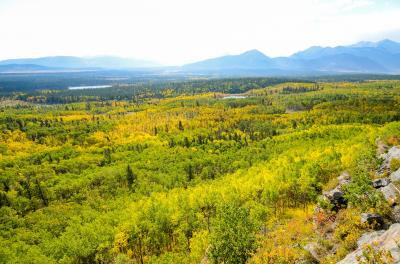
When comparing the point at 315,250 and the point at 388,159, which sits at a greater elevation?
the point at 388,159

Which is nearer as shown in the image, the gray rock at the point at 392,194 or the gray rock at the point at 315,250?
the gray rock at the point at 315,250

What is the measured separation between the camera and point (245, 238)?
39250mm

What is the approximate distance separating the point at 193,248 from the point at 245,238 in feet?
68.2

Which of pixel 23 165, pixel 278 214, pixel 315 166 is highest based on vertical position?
pixel 315 166

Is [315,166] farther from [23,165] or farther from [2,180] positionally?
[23,165]

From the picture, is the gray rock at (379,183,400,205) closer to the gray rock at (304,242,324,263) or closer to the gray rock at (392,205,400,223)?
the gray rock at (392,205,400,223)

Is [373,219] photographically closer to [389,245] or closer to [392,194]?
[392,194]

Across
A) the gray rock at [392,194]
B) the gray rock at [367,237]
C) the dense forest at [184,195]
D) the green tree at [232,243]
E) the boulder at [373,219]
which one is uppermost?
the gray rock at [392,194]

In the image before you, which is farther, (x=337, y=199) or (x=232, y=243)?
(x=337, y=199)

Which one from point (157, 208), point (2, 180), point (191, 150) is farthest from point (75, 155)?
point (157, 208)

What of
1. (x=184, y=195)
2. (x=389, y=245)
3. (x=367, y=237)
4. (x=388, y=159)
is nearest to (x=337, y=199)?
(x=388, y=159)

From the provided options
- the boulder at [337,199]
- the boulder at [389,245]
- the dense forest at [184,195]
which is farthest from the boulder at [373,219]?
the boulder at [337,199]

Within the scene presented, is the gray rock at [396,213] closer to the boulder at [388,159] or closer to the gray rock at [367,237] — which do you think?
the gray rock at [367,237]

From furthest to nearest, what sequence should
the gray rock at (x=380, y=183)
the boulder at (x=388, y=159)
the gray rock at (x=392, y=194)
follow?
the boulder at (x=388, y=159)
the gray rock at (x=380, y=183)
the gray rock at (x=392, y=194)
